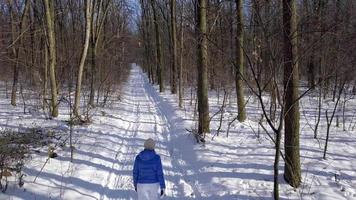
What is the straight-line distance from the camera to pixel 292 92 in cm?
698

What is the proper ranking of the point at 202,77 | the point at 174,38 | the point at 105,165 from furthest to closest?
1. the point at 174,38
2. the point at 202,77
3. the point at 105,165

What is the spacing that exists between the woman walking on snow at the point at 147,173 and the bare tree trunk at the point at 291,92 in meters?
2.49

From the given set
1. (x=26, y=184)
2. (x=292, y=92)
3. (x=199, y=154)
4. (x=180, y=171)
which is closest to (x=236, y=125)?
(x=199, y=154)

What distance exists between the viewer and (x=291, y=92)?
6.98 metres

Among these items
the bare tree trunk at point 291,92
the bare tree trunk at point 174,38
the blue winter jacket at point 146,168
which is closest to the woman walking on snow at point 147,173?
the blue winter jacket at point 146,168

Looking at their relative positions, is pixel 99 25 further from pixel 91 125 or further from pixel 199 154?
pixel 199 154

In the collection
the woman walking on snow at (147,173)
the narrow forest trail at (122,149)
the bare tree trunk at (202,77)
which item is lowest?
the narrow forest trail at (122,149)

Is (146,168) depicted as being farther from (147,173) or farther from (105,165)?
(105,165)

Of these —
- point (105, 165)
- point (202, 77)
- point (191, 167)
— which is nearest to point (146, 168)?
point (191, 167)

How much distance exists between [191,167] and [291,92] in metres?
3.69

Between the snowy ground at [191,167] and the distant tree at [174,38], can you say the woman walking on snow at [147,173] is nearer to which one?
the snowy ground at [191,167]

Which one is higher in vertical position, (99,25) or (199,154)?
(99,25)

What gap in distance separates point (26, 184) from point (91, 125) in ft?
25.1

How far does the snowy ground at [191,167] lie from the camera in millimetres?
7430
